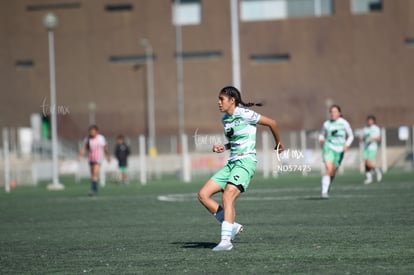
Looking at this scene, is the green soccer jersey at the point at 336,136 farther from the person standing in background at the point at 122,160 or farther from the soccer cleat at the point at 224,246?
the person standing in background at the point at 122,160

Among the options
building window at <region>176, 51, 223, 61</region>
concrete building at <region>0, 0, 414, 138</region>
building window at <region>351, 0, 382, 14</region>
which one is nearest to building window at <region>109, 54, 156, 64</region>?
concrete building at <region>0, 0, 414, 138</region>

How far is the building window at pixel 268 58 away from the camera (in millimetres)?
72650

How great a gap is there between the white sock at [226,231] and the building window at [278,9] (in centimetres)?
6076

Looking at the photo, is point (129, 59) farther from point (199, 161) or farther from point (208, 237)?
point (208, 237)

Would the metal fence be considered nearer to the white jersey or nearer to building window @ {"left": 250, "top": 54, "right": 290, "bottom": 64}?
the white jersey

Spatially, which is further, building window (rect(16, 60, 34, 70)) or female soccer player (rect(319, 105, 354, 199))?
building window (rect(16, 60, 34, 70))

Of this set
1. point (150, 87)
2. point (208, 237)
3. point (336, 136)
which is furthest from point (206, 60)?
point (208, 237)

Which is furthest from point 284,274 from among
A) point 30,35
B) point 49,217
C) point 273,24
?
point 30,35

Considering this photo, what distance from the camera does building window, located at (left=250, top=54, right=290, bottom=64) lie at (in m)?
72.7

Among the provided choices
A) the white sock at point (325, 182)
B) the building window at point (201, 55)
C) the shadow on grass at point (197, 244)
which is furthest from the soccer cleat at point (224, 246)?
the building window at point (201, 55)

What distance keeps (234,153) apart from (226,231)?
1.06 m

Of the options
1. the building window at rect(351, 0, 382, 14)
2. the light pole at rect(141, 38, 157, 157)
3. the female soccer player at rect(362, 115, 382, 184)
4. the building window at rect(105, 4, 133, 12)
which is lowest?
the female soccer player at rect(362, 115, 382, 184)

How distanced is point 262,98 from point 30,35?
57.7ft

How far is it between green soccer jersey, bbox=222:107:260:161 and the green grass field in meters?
1.18
